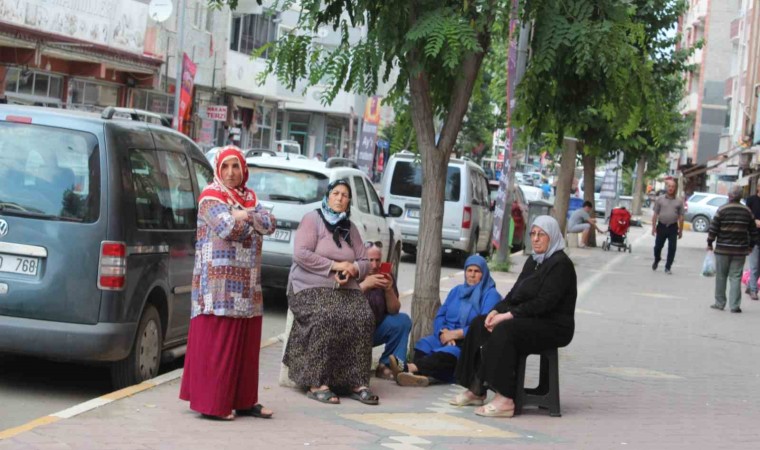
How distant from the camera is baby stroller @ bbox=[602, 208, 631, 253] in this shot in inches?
1438

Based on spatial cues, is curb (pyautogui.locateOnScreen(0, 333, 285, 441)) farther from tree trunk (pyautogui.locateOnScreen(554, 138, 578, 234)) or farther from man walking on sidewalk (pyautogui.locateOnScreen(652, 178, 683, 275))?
tree trunk (pyautogui.locateOnScreen(554, 138, 578, 234))

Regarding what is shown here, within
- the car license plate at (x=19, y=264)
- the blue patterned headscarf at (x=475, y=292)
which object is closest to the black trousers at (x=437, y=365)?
the blue patterned headscarf at (x=475, y=292)

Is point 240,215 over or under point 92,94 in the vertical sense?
under

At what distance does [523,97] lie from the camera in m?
11.4

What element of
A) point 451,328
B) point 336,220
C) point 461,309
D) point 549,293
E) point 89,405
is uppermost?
point 336,220

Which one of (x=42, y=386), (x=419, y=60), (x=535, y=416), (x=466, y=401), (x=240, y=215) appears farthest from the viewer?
(x=419, y=60)

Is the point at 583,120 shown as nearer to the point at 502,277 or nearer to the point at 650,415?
the point at 650,415

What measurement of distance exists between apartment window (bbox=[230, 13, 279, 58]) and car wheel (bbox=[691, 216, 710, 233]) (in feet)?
69.3

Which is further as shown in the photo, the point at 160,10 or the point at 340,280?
the point at 160,10

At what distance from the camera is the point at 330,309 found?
29.2 feet

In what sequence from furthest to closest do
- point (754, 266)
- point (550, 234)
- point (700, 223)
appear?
point (700, 223), point (754, 266), point (550, 234)

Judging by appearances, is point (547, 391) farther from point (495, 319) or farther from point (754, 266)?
point (754, 266)

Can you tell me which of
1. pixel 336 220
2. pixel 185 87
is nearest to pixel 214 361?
pixel 336 220

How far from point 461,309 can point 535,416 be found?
1.22 metres
